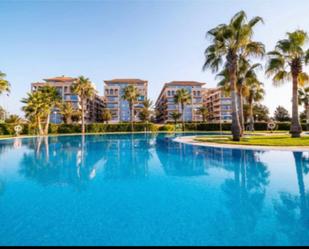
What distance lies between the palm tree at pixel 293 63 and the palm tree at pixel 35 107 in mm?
38719

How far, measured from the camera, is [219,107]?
71.5m

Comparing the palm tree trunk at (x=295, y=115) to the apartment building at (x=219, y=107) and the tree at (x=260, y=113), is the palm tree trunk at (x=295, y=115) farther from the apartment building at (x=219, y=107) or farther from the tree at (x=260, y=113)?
the apartment building at (x=219, y=107)

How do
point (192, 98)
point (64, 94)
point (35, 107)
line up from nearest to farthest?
point (35, 107), point (64, 94), point (192, 98)

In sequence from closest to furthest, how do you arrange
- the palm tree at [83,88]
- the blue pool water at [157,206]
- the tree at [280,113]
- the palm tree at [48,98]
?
the blue pool water at [157,206] → the palm tree at [48,98] → the palm tree at [83,88] → the tree at [280,113]

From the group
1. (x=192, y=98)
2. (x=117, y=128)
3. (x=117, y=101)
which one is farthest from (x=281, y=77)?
(x=117, y=101)

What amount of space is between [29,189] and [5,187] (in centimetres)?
107

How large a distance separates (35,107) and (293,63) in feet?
137

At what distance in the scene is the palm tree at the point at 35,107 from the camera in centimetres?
3416

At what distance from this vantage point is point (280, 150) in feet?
42.9

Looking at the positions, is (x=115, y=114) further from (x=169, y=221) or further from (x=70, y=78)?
(x=169, y=221)

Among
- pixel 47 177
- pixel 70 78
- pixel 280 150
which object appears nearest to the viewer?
pixel 47 177

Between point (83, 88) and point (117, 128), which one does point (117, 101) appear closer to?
point (117, 128)

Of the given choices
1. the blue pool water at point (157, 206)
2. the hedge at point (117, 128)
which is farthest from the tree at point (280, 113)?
the blue pool water at point (157, 206)

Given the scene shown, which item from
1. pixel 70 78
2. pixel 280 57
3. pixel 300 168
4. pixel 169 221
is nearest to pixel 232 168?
pixel 300 168
